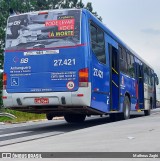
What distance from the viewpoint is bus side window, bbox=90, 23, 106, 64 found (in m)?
11.2

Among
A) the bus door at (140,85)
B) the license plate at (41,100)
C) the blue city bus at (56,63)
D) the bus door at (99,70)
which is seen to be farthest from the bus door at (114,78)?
the bus door at (140,85)

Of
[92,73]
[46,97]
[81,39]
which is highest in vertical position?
[81,39]

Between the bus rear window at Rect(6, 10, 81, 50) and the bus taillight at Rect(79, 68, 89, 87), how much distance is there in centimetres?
89

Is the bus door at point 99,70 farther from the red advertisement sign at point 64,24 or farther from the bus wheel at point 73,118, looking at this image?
the bus wheel at point 73,118

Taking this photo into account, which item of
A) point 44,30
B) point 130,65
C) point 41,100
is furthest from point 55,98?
point 130,65

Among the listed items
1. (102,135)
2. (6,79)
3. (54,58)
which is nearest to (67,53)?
(54,58)

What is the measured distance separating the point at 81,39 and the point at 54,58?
983 mm

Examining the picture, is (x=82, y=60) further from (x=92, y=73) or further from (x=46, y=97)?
(x=46, y=97)

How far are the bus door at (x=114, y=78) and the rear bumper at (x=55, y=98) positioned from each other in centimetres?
251

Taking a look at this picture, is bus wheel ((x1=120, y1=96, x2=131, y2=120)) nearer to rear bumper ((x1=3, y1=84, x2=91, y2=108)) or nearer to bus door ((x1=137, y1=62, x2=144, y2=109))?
bus door ((x1=137, y1=62, x2=144, y2=109))

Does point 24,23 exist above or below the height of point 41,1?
below

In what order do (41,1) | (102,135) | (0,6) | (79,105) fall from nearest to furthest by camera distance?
(102,135)
(79,105)
(0,6)
(41,1)

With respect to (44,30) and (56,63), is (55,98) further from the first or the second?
(44,30)

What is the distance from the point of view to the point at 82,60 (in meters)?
10.5
